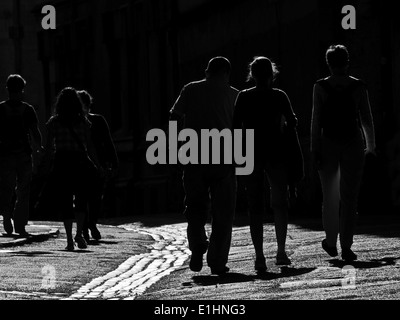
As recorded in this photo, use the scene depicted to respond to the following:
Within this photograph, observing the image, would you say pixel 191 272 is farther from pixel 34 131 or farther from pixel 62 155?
pixel 34 131

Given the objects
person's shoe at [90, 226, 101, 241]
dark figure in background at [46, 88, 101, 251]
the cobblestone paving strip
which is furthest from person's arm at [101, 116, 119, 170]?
dark figure in background at [46, 88, 101, 251]

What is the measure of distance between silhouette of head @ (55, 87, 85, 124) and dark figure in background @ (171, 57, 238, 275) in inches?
147

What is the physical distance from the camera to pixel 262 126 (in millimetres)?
13859

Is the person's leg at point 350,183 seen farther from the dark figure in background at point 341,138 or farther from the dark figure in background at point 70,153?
the dark figure in background at point 70,153

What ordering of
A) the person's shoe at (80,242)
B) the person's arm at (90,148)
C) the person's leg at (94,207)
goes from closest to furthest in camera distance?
1. the person's arm at (90,148)
2. the person's shoe at (80,242)
3. the person's leg at (94,207)

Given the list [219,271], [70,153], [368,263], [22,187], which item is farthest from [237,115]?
[22,187]

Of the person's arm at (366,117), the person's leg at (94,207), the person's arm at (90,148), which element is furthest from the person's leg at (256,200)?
the person's leg at (94,207)

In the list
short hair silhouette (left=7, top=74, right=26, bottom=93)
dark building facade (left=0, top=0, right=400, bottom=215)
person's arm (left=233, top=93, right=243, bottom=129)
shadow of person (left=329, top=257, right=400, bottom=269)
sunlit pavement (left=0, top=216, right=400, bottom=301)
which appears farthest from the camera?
dark building facade (left=0, top=0, right=400, bottom=215)

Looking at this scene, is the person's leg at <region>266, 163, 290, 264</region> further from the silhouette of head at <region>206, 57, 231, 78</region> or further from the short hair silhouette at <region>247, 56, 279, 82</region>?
the silhouette of head at <region>206, 57, 231, 78</region>

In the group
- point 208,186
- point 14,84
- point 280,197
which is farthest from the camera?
point 14,84

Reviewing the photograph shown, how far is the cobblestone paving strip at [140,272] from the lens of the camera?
1216 centimetres

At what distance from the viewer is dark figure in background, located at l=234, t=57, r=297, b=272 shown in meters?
13.8

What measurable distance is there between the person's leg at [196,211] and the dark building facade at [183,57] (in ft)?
28.1

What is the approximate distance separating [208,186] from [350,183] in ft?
3.88
